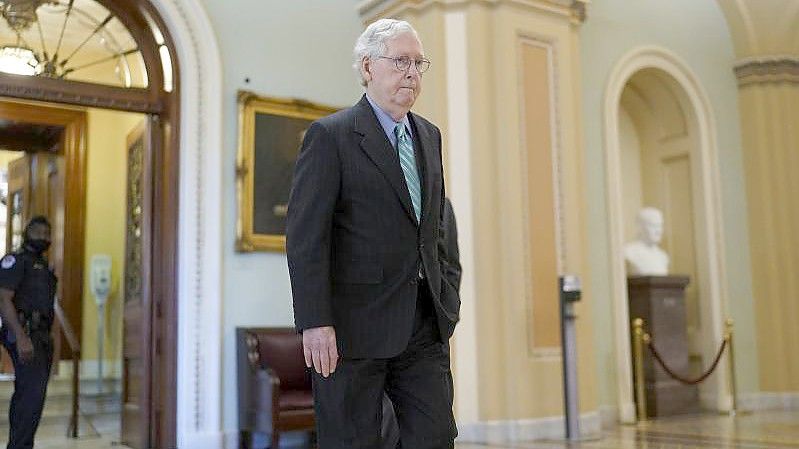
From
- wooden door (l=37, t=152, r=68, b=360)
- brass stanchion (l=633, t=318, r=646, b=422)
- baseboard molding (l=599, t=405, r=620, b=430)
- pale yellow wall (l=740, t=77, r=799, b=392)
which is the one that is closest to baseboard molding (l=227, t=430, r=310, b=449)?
baseboard molding (l=599, t=405, r=620, b=430)

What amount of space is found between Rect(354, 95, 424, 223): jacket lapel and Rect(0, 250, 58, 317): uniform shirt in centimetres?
401

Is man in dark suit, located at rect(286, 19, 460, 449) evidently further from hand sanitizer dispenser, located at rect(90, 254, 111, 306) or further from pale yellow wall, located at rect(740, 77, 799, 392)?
hand sanitizer dispenser, located at rect(90, 254, 111, 306)

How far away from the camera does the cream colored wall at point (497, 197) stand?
636 centimetres

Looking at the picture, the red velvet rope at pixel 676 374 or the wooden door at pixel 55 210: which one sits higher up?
the wooden door at pixel 55 210

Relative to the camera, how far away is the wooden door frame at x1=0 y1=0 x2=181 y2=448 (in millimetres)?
5961

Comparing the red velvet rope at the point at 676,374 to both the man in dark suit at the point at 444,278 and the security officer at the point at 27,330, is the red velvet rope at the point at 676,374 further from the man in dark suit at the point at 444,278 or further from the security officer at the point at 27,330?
the man in dark suit at the point at 444,278

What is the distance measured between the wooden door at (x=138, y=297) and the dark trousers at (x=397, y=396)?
13.8 ft

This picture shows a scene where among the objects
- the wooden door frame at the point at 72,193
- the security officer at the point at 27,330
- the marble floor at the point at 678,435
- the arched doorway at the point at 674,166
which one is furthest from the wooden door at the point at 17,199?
the arched doorway at the point at 674,166

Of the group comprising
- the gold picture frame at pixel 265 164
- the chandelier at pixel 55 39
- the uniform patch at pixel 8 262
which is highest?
the chandelier at pixel 55 39

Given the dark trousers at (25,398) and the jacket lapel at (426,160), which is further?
the dark trousers at (25,398)

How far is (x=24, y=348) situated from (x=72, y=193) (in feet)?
15.4

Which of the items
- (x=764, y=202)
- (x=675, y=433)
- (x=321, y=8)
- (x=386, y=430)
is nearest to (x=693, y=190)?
(x=764, y=202)

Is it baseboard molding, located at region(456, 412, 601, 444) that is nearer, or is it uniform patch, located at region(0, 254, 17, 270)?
uniform patch, located at region(0, 254, 17, 270)

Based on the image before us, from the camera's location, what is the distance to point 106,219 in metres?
9.82
